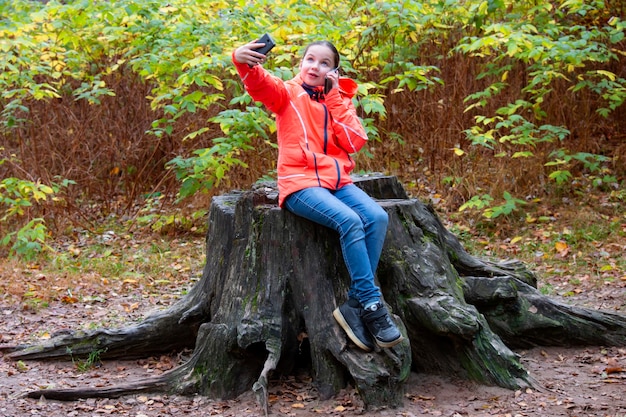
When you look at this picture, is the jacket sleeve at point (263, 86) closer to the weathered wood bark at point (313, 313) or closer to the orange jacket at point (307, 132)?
the orange jacket at point (307, 132)

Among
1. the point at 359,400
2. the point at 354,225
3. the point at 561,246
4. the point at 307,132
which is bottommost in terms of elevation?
the point at 359,400

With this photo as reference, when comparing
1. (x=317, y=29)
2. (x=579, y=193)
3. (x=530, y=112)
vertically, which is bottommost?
(x=579, y=193)

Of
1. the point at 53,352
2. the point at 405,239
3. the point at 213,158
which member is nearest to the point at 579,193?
the point at 213,158

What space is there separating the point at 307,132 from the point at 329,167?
25cm

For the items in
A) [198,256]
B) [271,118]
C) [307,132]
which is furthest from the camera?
[271,118]

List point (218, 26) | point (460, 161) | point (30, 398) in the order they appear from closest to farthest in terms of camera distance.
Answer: point (30, 398), point (218, 26), point (460, 161)

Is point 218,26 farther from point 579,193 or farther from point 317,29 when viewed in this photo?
point 579,193

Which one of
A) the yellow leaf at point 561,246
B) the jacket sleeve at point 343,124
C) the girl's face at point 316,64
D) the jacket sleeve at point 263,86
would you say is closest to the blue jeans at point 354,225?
the jacket sleeve at point 343,124

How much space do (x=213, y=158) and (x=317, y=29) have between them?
1932 mm

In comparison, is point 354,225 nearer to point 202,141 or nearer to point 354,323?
point 354,323

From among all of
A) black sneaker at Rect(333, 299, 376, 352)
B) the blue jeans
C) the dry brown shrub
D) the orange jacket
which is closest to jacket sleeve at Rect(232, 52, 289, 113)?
the orange jacket

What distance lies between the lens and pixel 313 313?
13.4ft

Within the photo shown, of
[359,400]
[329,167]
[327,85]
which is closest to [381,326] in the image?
[359,400]

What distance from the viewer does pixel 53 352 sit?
481cm
